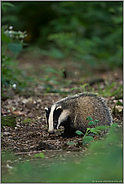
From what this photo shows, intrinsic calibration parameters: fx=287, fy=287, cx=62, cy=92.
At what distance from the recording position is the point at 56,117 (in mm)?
3658

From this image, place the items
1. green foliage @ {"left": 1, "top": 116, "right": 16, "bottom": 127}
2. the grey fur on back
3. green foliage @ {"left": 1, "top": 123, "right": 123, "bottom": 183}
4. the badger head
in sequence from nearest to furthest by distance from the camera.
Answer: green foliage @ {"left": 1, "top": 123, "right": 123, "bottom": 183} → the badger head → the grey fur on back → green foliage @ {"left": 1, "top": 116, "right": 16, "bottom": 127}

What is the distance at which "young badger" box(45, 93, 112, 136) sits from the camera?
3627 millimetres

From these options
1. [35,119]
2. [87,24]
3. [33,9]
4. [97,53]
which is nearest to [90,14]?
[87,24]

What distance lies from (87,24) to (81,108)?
6.87 m

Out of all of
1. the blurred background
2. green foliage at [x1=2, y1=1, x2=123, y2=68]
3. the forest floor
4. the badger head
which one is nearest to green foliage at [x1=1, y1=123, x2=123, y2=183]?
the blurred background

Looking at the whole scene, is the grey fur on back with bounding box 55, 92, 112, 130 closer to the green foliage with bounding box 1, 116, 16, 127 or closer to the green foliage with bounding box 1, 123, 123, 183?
the green foliage with bounding box 1, 116, 16, 127

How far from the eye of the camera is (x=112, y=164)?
1720 mm

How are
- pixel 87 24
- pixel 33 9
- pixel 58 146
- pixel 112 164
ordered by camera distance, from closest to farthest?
1. pixel 112 164
2. pixel 58 146
3. pixel 87 24
4. pixel 33 9

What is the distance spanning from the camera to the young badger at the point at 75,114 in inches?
143

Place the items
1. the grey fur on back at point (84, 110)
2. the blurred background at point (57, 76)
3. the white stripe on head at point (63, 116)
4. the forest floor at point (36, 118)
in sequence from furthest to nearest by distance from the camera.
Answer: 1. the grey fur on back at point (84, 110)
2. the white stripe on head at point (63, 116)
3. the forest floor at point (36, 118)
4. the blurred background at point (57, 76)

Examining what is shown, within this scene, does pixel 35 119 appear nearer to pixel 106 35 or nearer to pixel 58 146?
pixel 58 146

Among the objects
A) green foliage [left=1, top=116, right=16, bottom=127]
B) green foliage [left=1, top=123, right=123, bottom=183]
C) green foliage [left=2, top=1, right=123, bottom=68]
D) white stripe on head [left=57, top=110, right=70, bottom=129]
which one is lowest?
green foliage [left=1, top=123, right=123, bottom=183]

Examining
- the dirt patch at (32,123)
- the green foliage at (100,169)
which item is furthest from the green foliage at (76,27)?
the green foliage at (100,169)

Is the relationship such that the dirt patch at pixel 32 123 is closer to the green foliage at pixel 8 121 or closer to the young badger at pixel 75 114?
the green foliage at pixel 8 121
